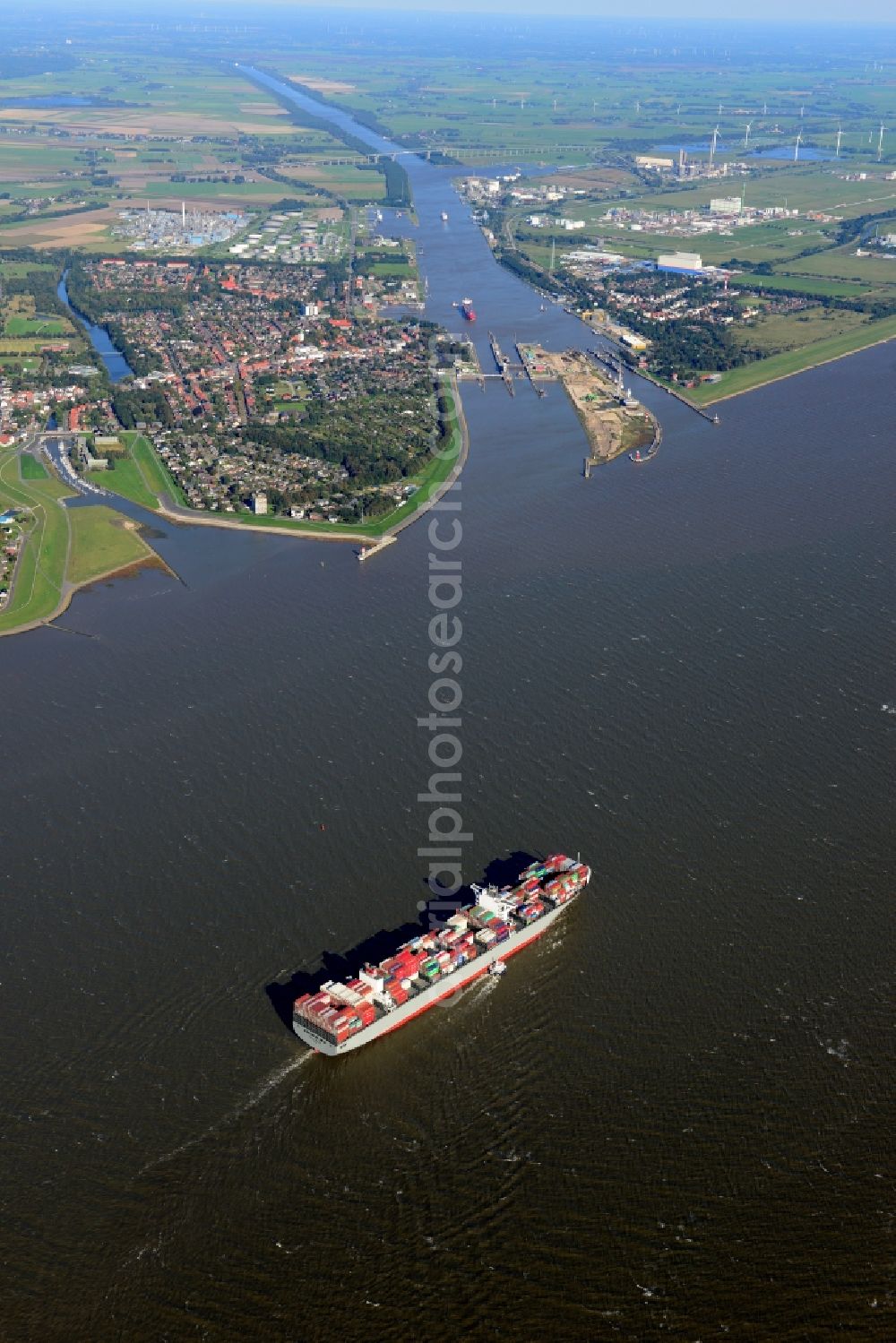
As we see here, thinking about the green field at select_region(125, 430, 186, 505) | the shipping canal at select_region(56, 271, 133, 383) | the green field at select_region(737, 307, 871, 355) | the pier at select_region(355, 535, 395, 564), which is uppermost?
Result: the green field at select_region(737, 307, 871, 355)

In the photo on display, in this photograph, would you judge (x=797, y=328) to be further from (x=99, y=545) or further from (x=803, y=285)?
(x=99, y=545)

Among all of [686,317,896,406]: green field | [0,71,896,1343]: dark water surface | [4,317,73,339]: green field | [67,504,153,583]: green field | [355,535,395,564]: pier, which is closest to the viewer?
[0,71,896,1343]: dark water surface

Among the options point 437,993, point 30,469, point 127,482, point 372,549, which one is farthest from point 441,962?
point 30,469

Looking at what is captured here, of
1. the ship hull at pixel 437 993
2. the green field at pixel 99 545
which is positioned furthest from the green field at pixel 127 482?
the ship hull at pixel 437 993

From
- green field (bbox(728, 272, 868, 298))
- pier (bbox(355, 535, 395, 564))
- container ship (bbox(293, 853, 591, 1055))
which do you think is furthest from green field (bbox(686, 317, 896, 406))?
container ship (bbox(293, 853, 591, 1055))

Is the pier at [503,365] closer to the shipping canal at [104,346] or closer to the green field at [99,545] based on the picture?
the shipping canal at [104,346]

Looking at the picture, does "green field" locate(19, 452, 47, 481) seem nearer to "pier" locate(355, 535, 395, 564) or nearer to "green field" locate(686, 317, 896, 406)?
"pier" locate(355, 535, 395, 564)
